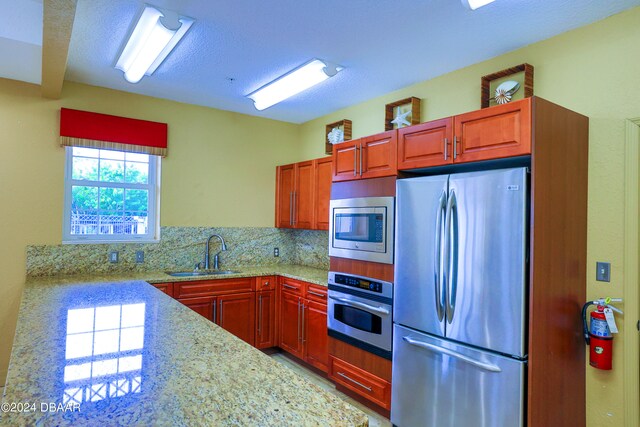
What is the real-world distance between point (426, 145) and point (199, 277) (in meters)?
2.43

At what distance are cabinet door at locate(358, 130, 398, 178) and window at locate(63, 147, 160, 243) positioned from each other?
230 cm

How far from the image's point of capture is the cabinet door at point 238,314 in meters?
3.85

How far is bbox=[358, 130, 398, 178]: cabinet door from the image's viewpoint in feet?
9.45

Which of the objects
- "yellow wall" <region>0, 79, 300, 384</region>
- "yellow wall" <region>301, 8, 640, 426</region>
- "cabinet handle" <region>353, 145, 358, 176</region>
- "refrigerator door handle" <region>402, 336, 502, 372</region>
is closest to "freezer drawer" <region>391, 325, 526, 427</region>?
"refrigerator door handle" <region>402, 336, 502, 372</region>

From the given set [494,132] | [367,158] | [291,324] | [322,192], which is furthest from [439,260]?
[291,324]

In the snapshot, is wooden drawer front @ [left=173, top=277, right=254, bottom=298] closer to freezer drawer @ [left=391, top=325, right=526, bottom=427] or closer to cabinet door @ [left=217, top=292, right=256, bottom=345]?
cabinet door @ [left=217, top=292, right=256, bottom=345]

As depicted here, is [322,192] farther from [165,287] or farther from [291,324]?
[165,287]

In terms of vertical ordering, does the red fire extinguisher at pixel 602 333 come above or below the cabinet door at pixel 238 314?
above

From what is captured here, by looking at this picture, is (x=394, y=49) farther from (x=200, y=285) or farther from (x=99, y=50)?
(x=200, y=285)

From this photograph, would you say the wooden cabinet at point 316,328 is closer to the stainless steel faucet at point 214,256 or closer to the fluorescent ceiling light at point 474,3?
the stainless steel faucet at point 214,256

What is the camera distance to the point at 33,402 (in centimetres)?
109

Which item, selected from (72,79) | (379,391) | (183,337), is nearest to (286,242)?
(379,391)

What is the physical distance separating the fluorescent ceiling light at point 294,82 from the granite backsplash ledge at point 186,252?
5.35ft

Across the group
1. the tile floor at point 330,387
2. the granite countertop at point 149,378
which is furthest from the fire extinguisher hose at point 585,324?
the granite countertop at point 149,378
